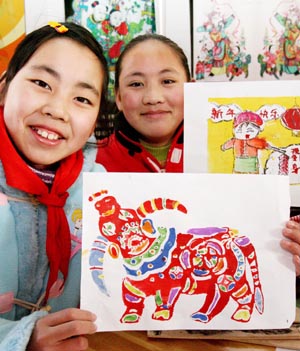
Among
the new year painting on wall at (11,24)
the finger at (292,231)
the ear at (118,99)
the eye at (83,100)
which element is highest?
the new year painting on wall at (11,24)

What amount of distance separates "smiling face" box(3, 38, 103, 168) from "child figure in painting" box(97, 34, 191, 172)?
129 mm

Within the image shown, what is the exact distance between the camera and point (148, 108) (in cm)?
96

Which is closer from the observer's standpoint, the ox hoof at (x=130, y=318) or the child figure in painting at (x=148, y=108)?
the ox hoof at (x=130, y=318)

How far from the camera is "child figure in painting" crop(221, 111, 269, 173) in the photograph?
875 mm

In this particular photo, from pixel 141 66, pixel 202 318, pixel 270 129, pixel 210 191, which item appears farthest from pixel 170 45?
pixel 202 318

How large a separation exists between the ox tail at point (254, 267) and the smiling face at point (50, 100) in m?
0.42

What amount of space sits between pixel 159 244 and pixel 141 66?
1.53ft

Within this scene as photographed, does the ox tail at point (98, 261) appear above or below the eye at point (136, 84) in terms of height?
below

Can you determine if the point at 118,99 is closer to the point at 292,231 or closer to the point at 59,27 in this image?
the point at 59,27

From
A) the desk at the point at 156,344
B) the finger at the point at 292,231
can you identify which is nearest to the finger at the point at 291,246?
the finger at the point at 292,231

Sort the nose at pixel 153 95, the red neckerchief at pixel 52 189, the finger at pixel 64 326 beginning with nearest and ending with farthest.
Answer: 1. the finger at pixel 64 326
2. the red neckerchief at pixel 52 189
3. the nose at pixel 153 95

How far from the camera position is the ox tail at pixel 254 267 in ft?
2.30

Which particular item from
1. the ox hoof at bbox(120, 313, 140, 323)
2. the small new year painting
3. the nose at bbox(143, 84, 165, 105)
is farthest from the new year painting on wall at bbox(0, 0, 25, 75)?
the ox hoof at bbox(120, 313, 140, 323)

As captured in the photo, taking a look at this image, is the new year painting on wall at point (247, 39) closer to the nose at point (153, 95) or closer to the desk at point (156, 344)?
the nose at point (153, 95)
